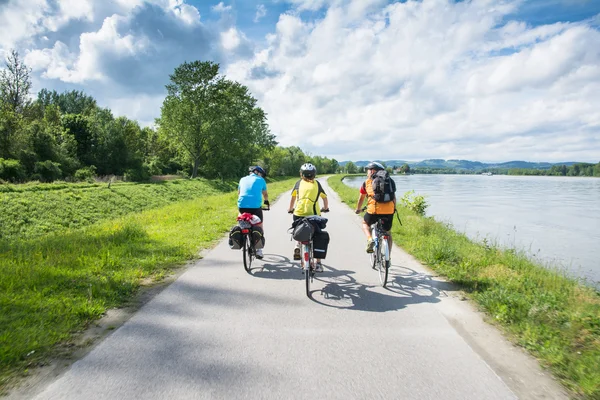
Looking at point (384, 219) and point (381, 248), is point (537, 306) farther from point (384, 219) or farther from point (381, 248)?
point (384, 219)

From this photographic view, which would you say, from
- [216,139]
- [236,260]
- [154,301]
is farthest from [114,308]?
[216,139]

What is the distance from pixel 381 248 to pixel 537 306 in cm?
222

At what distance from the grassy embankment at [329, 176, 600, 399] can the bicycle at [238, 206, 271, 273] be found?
346 centimetres

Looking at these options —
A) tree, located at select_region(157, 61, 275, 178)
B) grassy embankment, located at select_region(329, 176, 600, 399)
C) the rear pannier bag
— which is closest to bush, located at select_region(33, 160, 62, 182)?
tree, located at select_region(157, 61, 275, 178)

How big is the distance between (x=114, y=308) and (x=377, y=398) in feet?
10.9

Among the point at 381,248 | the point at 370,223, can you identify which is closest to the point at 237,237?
the point at 370,223

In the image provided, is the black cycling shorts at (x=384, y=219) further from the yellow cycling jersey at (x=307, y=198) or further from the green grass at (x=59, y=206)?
the green grass at (x=59, y=206)

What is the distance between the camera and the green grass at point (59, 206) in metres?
13.6

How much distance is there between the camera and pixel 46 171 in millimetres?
24125

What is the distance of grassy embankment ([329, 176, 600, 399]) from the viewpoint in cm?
298

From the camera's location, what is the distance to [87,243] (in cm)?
746

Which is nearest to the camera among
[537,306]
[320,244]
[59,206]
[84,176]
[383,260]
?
[537,306]

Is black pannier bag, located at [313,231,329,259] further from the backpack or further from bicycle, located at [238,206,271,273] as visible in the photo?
bicycle, located at [238,206,271,273]

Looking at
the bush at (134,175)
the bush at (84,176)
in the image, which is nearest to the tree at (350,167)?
the bush at (134,175)
